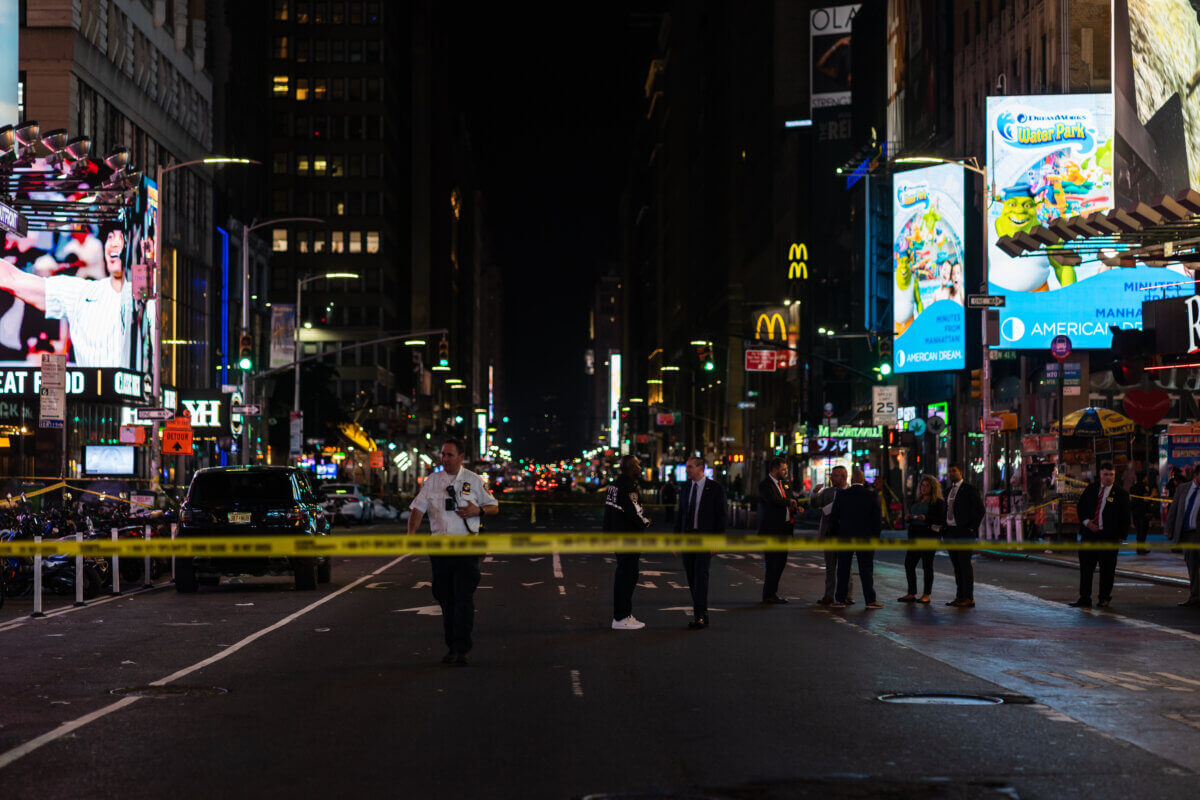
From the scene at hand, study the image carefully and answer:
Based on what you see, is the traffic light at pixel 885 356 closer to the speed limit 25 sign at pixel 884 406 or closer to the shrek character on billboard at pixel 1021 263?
the speed limit 25 sign at pixel 884 406

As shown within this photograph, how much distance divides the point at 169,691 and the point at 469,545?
312 centimetres

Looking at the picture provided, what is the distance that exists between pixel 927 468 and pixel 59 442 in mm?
34843

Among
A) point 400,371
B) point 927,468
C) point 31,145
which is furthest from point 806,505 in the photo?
point 400,371

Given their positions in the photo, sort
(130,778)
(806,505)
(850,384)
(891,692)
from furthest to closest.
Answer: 1. (850,384)
2. (806,505)
3. (891,692)
4. (130,778)

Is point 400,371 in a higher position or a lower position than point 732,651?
higher

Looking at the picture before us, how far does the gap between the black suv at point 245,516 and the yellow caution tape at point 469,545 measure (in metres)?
0.97

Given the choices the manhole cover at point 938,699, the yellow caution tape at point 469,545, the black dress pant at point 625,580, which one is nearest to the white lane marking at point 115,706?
the yellow caution tape at point 469,545

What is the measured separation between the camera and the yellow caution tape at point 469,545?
15498 mm

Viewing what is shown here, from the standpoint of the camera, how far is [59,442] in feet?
180

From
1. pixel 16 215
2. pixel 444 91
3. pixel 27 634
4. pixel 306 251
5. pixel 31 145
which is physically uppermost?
pixel 444 91

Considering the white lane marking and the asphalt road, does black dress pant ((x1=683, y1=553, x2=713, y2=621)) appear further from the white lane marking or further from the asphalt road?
the white lane marking

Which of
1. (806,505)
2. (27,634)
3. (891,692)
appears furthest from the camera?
(806,505)

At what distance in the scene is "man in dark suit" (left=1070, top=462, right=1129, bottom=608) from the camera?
21.7m

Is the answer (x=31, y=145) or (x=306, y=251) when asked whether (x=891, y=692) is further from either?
(x=306, y=251)
